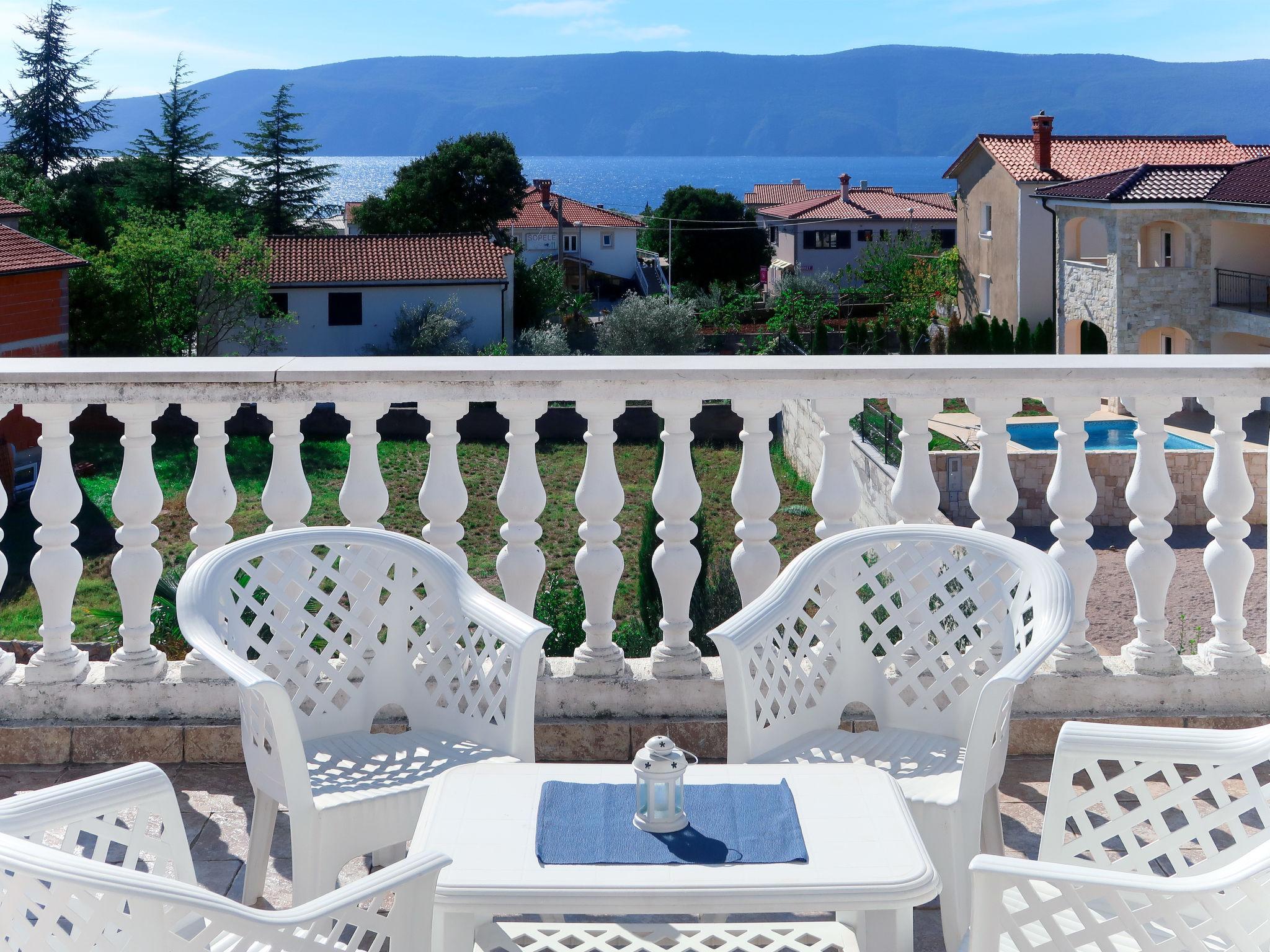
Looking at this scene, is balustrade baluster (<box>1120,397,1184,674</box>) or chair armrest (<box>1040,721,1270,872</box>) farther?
balustrade baluster (<box>1120,397,1184,674</box>)

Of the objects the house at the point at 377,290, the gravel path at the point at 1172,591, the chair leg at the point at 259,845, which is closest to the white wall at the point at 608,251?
the house at the point at 377,290

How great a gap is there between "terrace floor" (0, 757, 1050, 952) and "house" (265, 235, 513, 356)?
39750 mm

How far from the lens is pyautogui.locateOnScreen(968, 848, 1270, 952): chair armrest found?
139 cm

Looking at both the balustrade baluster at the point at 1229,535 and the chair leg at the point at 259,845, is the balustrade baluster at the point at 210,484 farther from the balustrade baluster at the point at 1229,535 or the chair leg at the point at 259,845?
the balustrade baluster at the point at 1229,535

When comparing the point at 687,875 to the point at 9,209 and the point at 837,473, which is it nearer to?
the point at 837,473

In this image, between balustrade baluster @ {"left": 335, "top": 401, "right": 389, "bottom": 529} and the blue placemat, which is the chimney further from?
the blue placemat

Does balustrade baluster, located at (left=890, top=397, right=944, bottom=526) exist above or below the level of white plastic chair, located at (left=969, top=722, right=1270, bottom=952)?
above

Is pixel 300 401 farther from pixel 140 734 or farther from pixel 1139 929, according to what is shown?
pixel 1139 929

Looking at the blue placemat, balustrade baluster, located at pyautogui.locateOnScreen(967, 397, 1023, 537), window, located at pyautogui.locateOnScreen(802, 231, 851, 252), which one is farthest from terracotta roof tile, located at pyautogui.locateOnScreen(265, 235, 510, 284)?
the blue placemat

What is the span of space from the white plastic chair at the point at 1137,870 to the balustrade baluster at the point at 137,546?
6.86ft

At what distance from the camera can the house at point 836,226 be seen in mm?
66938

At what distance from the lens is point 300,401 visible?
9.78 ft

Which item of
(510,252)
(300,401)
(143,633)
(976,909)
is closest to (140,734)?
(143,633)

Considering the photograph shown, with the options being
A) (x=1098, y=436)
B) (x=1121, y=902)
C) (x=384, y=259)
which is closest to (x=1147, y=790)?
(x=1121, y=902)
